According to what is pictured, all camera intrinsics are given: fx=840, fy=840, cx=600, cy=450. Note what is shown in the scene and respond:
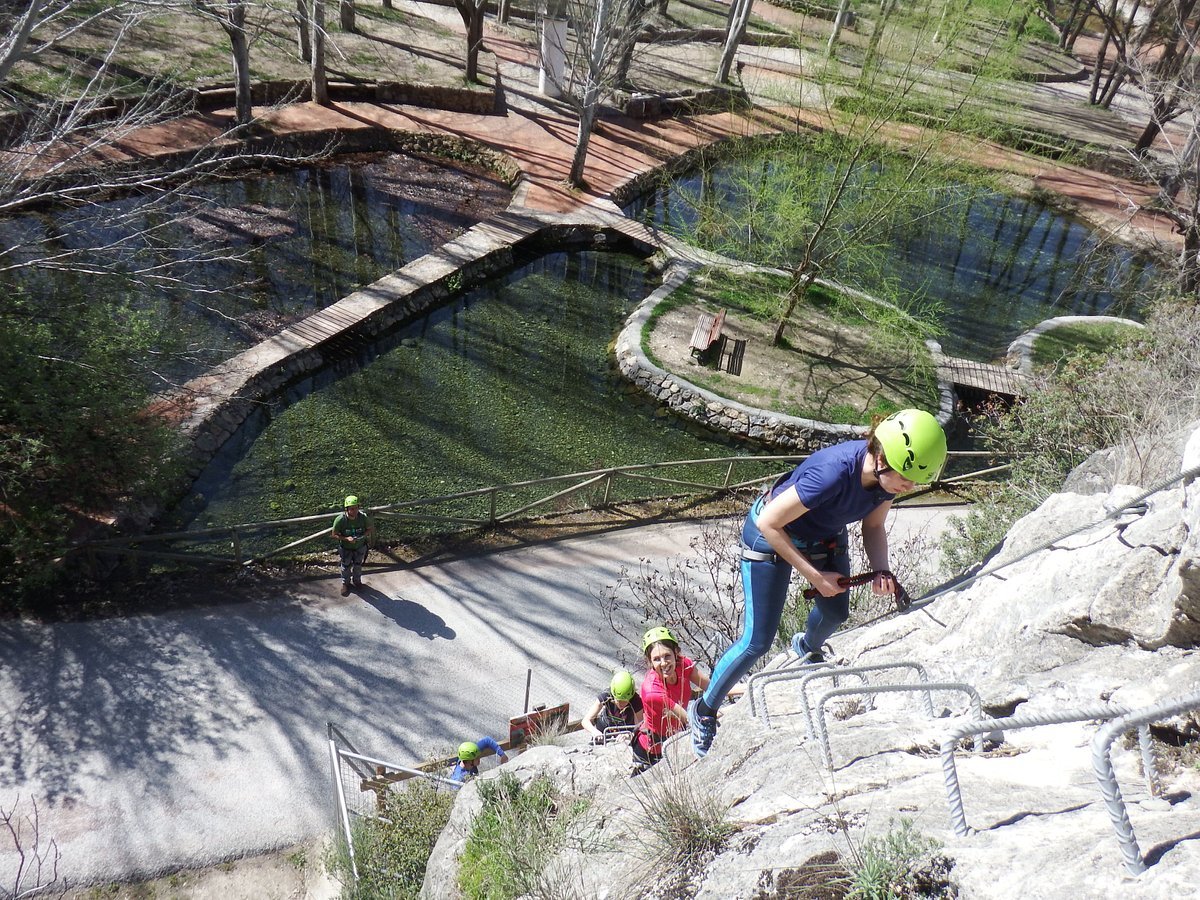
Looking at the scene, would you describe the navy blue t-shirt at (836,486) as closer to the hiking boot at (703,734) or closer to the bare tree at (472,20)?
the hiking boot at (703,734)

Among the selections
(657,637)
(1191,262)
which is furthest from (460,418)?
(1191,262)

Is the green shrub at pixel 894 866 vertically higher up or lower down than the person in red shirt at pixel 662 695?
higher up

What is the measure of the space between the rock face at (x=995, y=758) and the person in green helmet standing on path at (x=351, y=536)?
4.60m

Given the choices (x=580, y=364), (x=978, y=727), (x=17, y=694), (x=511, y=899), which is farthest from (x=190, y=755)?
(x=580, y=364)

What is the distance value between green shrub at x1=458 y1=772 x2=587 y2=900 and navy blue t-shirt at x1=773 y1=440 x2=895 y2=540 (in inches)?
85.6

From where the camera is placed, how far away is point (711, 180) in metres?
23.4

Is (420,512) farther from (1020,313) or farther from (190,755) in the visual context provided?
(1020,313)

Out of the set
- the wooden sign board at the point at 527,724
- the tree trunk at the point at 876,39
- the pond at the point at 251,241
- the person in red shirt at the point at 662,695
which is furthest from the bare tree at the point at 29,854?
the tree trunk at the point at 876,39

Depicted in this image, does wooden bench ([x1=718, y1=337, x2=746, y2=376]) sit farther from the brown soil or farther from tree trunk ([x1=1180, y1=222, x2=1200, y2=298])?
tree trunk ([x1=1180, y1=222, x2=1200, y2=298])

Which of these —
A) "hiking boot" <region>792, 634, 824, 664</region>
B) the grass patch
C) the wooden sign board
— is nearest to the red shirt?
"hiking boot" <region>792, 634, 824, 664</region>

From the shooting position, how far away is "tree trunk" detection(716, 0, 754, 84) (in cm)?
2670

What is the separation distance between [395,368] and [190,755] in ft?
26.5

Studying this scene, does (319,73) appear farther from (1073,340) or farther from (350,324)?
(1073,340)

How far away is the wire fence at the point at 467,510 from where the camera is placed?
10172mm
